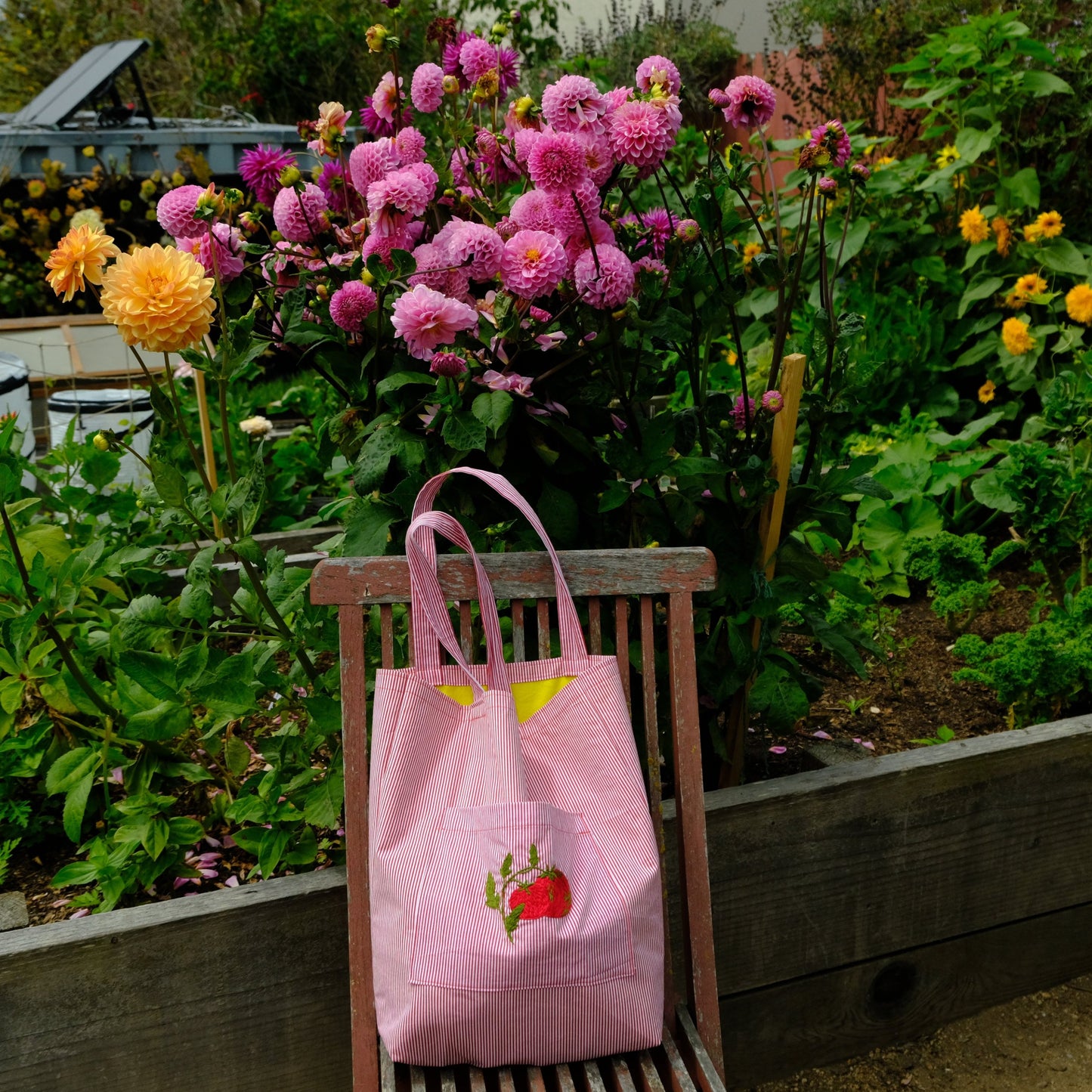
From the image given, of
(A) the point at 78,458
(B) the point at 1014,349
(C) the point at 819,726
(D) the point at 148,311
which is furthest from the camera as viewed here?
(B) the point at 1014,349

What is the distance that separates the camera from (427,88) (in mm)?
1640

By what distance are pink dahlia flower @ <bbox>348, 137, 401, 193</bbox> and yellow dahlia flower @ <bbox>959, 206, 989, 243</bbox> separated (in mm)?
2571

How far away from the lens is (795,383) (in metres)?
1.63

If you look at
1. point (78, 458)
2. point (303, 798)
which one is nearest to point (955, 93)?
point (78, 458)

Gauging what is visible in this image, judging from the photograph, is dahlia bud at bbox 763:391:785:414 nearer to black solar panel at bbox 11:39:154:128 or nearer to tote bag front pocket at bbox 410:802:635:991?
tote bag front pocket at bbox 410:802:635:991

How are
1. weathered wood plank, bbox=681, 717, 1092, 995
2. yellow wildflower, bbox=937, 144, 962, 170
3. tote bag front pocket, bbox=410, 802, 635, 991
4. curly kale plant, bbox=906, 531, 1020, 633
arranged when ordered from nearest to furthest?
tote bag front pocket, bbox=410, 802, 635, 991 < weathered wood plank, bbox=681, 717, 1092, 995 < curly kale plant, bbox=906, 531, 1020, 633 < yellow wildflower, bbox=937, 144, 962, 170

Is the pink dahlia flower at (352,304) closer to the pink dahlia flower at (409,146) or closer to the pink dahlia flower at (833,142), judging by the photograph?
the pink dahlia flower at (409,146)

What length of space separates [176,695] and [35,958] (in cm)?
40

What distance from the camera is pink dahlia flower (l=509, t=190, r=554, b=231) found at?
1.46 meters

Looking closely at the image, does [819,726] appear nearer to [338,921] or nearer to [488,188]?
[338,921]

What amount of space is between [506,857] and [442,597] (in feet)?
1.16

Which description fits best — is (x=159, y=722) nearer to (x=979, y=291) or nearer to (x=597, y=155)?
(x=597, y=155)

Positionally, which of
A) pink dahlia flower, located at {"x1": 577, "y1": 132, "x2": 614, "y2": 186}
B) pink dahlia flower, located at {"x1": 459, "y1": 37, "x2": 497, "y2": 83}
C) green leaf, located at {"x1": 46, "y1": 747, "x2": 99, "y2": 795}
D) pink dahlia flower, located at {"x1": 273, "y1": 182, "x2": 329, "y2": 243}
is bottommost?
green leaf, located at {"x1": 46, "y1": 747, "x2": 99, "y2": 795}

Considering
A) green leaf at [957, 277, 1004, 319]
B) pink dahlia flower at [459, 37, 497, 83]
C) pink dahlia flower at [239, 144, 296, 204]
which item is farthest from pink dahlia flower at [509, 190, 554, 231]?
green leaf at [957, 277, 1004, 319]
